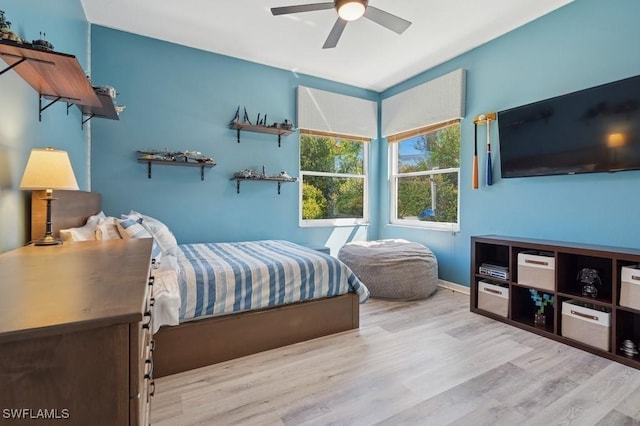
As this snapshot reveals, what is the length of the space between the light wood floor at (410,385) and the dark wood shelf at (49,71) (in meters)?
1.78

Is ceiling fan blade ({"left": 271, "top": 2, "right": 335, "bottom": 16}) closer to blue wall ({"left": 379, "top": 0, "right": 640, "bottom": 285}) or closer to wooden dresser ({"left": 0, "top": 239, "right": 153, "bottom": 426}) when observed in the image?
blue wall ({"left": 379, "top": 0, "right": 640, "bottom": 285})

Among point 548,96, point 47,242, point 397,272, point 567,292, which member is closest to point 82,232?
point 47,242

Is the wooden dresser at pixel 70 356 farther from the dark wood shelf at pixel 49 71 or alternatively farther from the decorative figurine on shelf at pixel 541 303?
the decorative figurine on shelf at pixel 541 303

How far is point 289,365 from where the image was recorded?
2102 mm

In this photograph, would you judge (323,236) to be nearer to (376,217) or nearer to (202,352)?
(376,217)

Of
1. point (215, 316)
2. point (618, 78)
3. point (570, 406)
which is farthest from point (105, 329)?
point (618, 78)

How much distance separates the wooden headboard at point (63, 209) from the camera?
1756 millimetres

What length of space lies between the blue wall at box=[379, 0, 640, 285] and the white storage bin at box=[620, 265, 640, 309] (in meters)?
0.47

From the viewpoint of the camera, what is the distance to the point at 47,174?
1.53 metres

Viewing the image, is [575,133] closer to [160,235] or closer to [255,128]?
[255,128]

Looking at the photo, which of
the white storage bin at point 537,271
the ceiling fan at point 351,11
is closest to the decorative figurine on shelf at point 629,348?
the white storage bin at point 537,271

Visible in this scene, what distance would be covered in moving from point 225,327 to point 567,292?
2616mm

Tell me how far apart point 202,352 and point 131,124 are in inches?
99.7

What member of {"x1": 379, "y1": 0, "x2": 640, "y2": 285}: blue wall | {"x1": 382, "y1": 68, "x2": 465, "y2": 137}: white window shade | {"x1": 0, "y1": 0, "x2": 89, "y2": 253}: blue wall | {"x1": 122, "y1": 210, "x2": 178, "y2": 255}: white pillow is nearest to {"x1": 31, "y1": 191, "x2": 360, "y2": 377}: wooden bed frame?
{"x1": 0, "y1": 0, "x2": 89, "y2": 253}: blue wall
